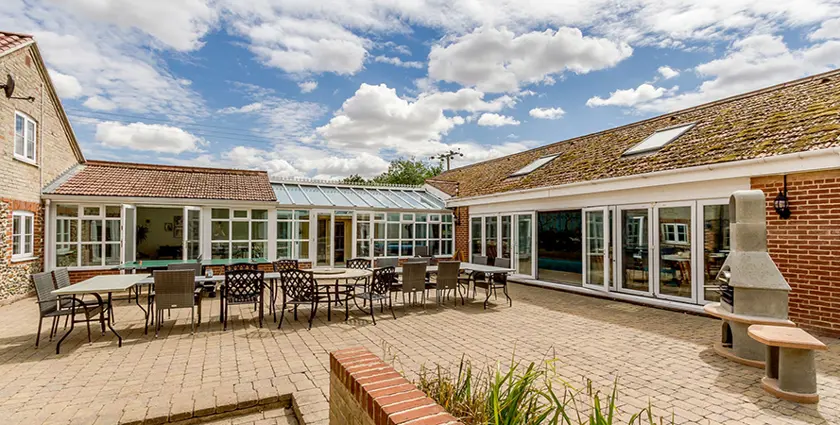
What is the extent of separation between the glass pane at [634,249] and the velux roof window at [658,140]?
66.5 inches

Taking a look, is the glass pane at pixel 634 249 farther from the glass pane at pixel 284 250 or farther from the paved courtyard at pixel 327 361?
the glass pane at pixel 284 250

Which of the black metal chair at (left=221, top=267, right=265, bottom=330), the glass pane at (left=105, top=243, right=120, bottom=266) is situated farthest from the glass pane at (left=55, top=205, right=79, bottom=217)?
the black metal chair at (left=221, top=267, right=265, bottom=330)

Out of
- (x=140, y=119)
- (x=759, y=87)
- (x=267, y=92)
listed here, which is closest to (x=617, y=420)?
(x=759, y=87)

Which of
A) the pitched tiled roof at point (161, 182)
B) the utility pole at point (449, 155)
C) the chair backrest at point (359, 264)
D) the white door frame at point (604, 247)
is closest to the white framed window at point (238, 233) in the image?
the pitched tiled roof at point (161, 182)

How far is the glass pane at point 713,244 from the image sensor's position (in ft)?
22.2

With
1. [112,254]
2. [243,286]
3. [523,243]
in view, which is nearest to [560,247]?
[523,243]

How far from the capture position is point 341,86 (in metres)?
13.6

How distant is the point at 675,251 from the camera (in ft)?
24.6

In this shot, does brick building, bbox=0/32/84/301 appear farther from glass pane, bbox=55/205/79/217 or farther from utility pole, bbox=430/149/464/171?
utility pole, bbox=430/149/464/171

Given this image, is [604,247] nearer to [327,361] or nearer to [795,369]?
[795,369]

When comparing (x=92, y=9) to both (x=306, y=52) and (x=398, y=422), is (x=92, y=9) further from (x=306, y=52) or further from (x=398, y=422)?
(x=398, y=422)

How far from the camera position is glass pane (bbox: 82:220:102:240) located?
1019 centimetres

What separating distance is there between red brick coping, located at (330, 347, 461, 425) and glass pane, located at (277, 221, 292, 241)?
1047cm

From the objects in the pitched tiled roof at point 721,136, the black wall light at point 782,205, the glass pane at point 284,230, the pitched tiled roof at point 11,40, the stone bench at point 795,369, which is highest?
the pitched tiled roof at point 11,40
